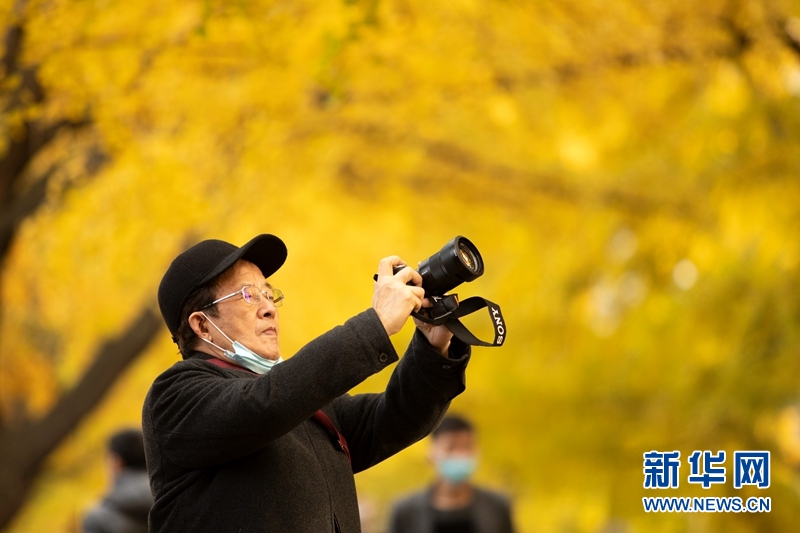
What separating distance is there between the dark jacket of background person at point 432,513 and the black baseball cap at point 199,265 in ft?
11.5

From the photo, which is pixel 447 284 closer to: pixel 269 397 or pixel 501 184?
pixel 269 397

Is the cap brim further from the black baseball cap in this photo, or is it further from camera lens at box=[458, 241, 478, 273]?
camera lens at box=[458, 241, 478, 273]

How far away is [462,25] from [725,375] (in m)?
2.99

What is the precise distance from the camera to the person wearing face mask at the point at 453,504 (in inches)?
244

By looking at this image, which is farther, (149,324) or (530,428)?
(149,324)

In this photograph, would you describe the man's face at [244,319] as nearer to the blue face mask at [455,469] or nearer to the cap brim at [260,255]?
the cap brim at [260,255]

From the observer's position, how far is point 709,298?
24.0ft

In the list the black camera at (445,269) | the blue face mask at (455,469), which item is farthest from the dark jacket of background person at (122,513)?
the black camera at (445,269)

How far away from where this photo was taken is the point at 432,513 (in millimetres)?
6312

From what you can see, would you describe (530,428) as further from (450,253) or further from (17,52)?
(450,253)

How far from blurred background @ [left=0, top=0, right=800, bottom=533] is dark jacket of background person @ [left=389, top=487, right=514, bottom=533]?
6.09 ft

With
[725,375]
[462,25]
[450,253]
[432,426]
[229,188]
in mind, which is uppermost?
[462,25]

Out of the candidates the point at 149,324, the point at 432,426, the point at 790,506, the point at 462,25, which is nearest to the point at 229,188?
the point at 462,25

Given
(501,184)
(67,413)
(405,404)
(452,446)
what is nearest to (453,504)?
(452,446)
